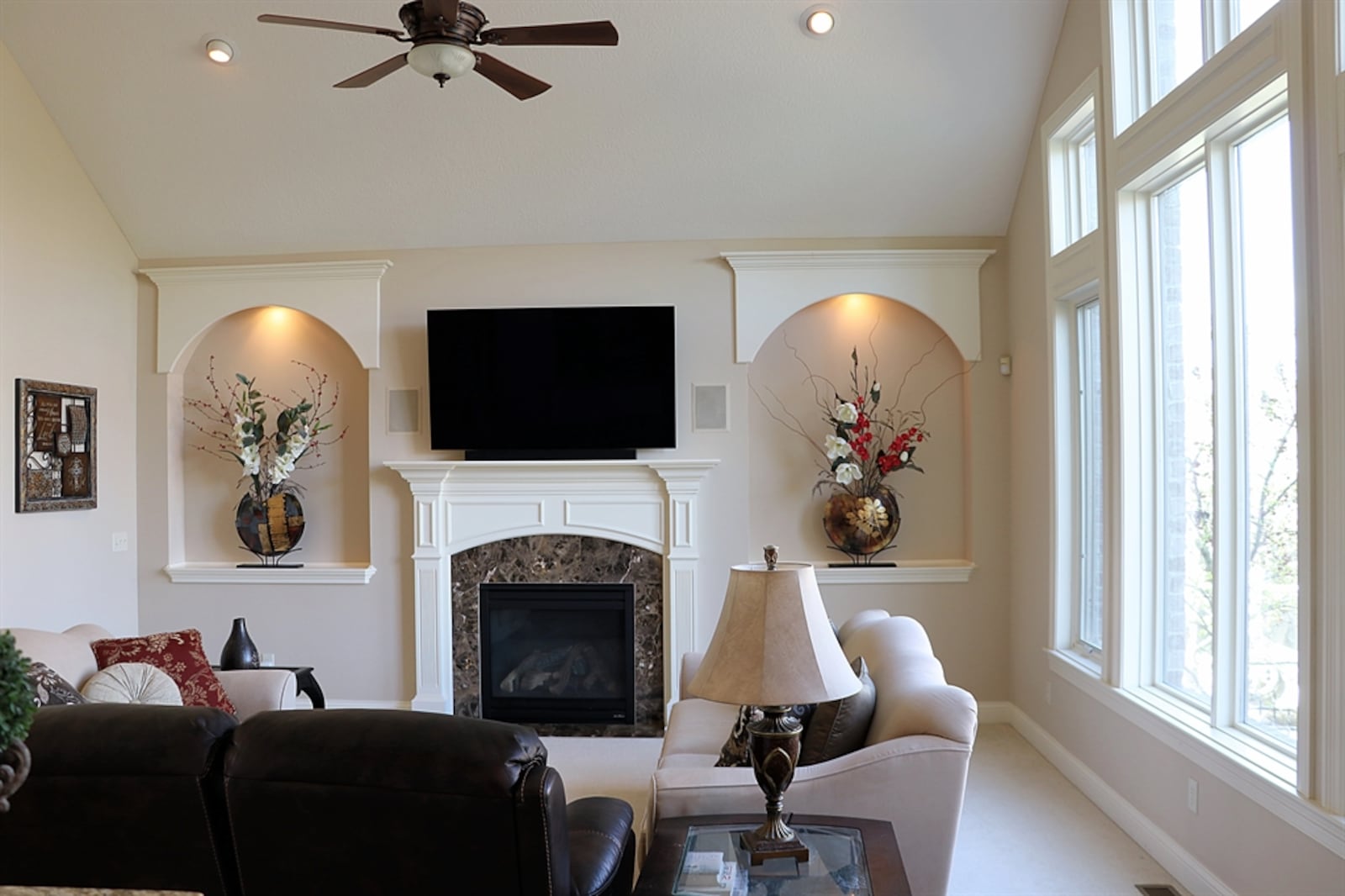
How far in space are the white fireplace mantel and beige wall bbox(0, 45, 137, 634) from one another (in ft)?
5.80

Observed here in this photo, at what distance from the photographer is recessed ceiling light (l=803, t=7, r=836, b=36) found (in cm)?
457

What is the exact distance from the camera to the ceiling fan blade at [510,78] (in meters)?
3.24

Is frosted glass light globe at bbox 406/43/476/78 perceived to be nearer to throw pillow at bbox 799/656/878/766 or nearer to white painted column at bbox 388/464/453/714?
throw pillow at bbox 799/656/878/766

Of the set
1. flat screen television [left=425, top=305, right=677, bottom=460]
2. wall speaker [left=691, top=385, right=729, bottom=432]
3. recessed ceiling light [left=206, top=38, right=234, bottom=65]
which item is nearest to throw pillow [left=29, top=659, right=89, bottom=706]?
flat screen television [left=425, top=305, right=677, bottom=460]

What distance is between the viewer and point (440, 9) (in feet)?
9.29

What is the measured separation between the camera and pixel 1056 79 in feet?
15.8

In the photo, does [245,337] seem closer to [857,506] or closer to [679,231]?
[679,231]

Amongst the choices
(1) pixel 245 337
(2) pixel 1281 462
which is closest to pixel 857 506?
(2) pixel 1281 462

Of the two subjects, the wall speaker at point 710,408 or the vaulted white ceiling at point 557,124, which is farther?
the wall speaker at point 710,408

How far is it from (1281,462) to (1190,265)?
978 millimetres

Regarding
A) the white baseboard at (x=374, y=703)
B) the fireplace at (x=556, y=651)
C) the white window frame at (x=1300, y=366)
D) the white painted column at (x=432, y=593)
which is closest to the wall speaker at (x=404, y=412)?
the white painted column at (x=432, y=593)

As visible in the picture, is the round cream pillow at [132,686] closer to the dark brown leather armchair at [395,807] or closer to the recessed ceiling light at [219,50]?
the dark brown leather armchair at [395,807]

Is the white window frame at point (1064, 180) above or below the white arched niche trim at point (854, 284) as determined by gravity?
above

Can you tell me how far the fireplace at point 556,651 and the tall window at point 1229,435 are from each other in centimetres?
292
